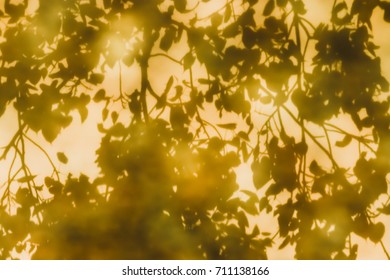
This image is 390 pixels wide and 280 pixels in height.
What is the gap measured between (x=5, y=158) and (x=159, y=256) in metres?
0.76

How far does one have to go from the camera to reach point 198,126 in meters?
1.92

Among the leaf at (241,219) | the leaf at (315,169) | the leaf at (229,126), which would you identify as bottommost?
the leaf at (241,219)

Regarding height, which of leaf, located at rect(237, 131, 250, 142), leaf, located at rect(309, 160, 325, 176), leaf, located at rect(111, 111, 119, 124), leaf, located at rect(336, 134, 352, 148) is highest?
leaf, located at rect(111, 111, 119, 124)

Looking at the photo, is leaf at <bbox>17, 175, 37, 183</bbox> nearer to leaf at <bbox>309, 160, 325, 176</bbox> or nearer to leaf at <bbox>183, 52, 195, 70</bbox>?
leaf at <bbox>183, 52, 195, 70</bbox>

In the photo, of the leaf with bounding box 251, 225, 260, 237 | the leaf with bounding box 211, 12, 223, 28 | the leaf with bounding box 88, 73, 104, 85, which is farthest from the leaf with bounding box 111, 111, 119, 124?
the leaf with bounding box 251, 225, 260, 237

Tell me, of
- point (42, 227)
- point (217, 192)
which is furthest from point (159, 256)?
point (42, 227)

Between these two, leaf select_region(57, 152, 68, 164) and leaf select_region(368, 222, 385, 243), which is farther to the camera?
leaf select_region(57, 152, 68, 164)

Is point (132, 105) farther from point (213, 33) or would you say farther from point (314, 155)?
point (314, 155)

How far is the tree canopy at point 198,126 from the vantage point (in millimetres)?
1826

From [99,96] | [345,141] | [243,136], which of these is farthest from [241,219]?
[99,96]

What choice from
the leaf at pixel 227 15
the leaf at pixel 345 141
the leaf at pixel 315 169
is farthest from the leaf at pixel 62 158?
the leaf at pixel 345 141

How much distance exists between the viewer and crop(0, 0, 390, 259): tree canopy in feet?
5.99

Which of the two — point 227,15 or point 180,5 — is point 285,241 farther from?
point 180,5

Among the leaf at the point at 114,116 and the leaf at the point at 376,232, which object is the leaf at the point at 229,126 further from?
the leaf at the point at 376,232
